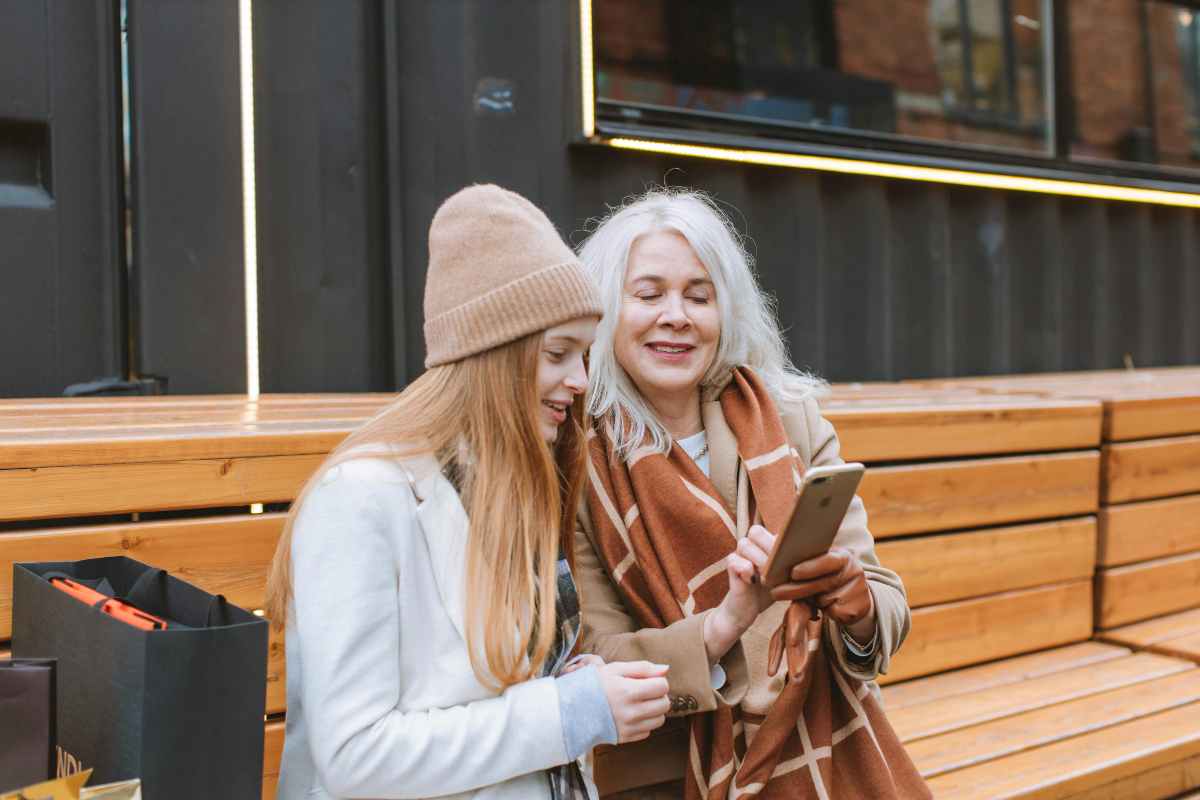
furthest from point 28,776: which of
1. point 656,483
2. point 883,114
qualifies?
point 883,114

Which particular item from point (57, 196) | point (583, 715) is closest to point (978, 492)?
point (583, 715)

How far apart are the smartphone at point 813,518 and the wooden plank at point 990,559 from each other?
51.5 inches

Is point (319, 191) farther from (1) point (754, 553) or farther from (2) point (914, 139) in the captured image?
(2) point (914, 139)

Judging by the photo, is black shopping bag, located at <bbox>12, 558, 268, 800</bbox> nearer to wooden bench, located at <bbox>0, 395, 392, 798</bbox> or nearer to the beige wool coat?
wooden bench, located at <bbox>0, 395, 392, 798</bbox>

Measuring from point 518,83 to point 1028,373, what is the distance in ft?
8.93

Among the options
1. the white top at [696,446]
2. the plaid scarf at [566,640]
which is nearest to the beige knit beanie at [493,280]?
the plaid scarf at [566,640]

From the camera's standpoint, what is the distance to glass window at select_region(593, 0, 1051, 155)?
378 cm

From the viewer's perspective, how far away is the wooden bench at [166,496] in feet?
5.86

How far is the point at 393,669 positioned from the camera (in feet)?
4.62

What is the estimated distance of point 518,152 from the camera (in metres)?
3.62

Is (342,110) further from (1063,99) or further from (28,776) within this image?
(1063,99)

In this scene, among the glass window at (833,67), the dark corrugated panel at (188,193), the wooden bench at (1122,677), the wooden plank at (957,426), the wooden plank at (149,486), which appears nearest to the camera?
the wooden plank at (149,486)

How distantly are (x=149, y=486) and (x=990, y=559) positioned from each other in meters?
2.21

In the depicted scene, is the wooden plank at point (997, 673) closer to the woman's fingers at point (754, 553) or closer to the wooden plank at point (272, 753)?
the woman's fingers at point (754, 553)
